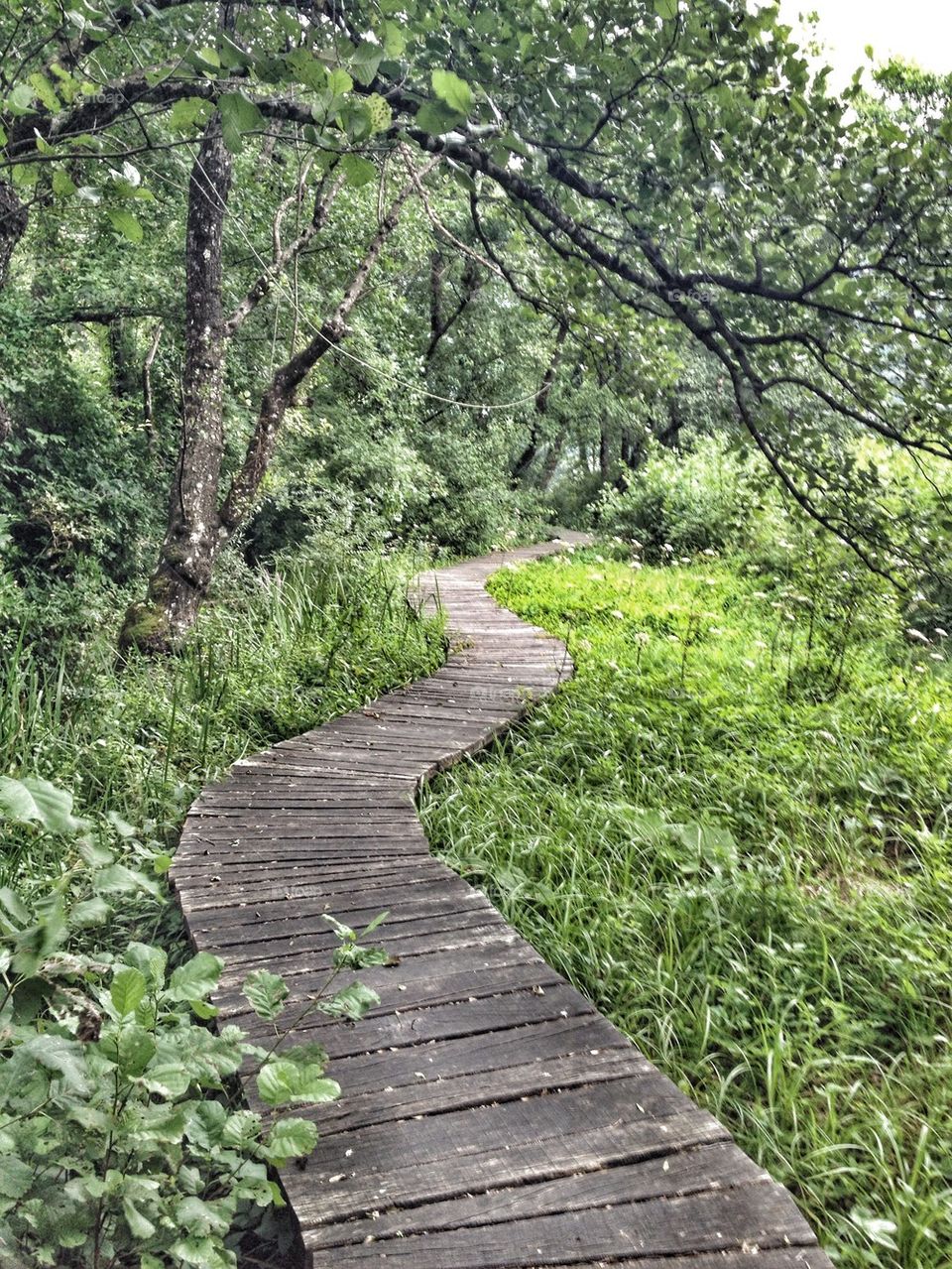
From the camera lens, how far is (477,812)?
414cm

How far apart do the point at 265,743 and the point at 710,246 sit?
354 cm

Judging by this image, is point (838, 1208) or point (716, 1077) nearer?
point (838, 1208)

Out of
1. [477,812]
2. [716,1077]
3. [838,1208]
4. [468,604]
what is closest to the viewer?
[838,1208]

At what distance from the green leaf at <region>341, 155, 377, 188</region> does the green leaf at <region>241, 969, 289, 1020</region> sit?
1746mm

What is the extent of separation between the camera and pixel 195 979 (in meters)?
1.72

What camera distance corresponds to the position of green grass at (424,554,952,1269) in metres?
2.36

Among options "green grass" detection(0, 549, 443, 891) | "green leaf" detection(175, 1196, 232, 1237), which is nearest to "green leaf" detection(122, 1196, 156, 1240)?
"green leaf" detection(175, 1196, 232, 1237)

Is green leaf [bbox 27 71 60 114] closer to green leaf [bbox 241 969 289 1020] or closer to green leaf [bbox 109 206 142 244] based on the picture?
green leaf [bbox 109 206 142 244]

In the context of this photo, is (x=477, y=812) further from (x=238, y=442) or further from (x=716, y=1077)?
(x=238, y=442)

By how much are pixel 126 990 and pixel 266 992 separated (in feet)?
1.26

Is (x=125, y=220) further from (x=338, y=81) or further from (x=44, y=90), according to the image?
(x=338, y=81)

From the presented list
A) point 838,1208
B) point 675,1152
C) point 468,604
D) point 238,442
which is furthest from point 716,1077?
point 238,442

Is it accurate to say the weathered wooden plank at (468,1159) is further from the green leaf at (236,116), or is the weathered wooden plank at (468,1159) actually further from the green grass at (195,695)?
the green leaf at (236,116)

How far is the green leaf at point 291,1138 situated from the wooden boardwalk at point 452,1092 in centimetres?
26
